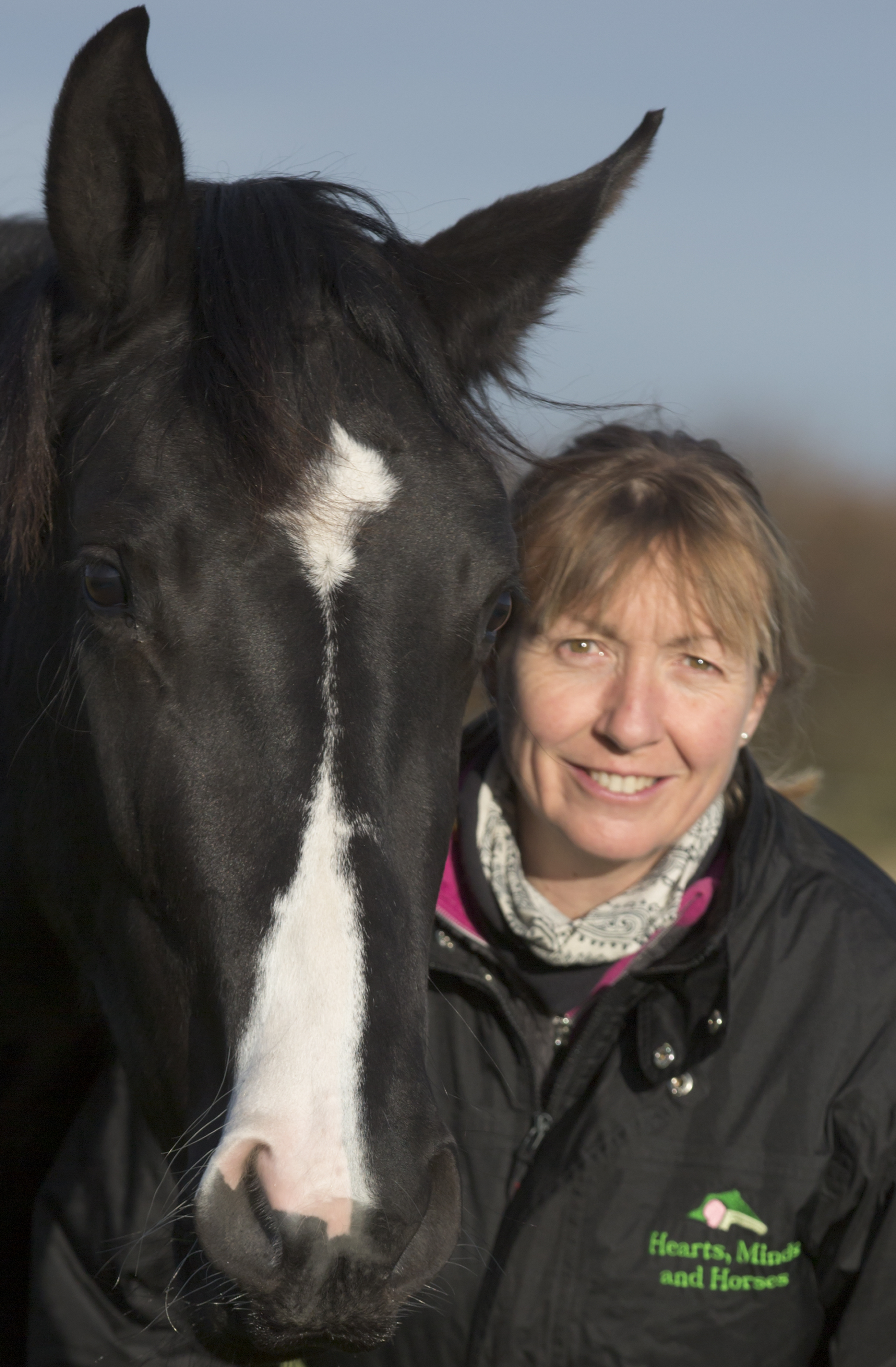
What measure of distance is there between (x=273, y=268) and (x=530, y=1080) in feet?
5.13

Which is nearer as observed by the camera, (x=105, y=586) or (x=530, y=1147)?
(x=105, y=586)

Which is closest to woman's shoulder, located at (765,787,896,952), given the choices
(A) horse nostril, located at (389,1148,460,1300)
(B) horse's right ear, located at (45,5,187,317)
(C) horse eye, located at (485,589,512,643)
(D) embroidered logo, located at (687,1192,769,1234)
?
(D) embroidered logo, located at (687,1192,769,1234)

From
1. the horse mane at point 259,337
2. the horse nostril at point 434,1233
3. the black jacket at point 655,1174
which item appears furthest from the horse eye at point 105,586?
the black jacket at point 655,1174

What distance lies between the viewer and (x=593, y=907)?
277cm

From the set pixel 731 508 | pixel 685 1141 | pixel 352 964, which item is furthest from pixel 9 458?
pixel 685 1141

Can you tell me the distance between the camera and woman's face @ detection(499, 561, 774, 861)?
264 cm

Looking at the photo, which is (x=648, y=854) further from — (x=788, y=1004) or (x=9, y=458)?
(x=9, y=458)

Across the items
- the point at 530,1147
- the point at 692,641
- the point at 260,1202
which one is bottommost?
the point at 530,1147

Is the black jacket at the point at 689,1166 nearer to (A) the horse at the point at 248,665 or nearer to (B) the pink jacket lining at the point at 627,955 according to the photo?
(B) the pink jacket lining at the point at 627,955

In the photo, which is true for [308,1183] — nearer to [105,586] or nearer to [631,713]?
[105,586]

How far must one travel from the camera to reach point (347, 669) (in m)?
1.75

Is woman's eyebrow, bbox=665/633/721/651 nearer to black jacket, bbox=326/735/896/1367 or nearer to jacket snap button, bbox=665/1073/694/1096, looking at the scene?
black jacket, bbox=326/735/896/1367

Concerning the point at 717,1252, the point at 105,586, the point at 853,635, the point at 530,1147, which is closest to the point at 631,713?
the point at 530,1147

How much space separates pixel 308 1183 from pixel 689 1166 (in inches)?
46.0
